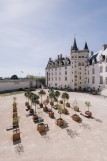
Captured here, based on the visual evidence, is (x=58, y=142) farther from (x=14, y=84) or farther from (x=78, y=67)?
(x=14, y=84)

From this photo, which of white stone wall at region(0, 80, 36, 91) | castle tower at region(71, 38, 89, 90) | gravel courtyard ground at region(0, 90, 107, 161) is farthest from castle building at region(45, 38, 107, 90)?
gravel courtyard ground at region(0, 90, 107, 161)

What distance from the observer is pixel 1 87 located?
65438 mm

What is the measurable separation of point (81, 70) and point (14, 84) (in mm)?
31008

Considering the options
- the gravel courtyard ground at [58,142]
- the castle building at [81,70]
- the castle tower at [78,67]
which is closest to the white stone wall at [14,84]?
the castle building at [81,70]

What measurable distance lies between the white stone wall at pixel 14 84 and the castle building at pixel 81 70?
41.9 feet

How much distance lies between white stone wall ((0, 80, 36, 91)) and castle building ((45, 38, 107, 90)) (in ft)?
41.9

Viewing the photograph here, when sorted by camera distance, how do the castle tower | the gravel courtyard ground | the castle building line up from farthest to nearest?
the castle tower → the castle building → the gravel courtyard ground

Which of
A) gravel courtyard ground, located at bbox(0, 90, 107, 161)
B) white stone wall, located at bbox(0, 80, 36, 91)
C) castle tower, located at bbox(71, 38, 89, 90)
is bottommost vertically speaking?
gravel courtyard ground, located at bbox(0, 90, 107, 161)

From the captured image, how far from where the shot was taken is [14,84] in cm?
7156

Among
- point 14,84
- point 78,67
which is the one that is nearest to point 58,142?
point 78,67

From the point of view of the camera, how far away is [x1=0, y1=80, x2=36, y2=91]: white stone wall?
66.3 m

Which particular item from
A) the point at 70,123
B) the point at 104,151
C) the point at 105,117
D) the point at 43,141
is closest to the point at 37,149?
the point at 43,141

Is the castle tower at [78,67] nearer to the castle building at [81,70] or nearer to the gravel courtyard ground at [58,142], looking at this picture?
the castle building at [81,70]

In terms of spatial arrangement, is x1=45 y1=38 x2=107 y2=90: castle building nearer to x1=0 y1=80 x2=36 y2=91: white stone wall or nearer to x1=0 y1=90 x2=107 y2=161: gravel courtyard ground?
x1=0 y1=80 x2=36 y2=91: white stone wall
